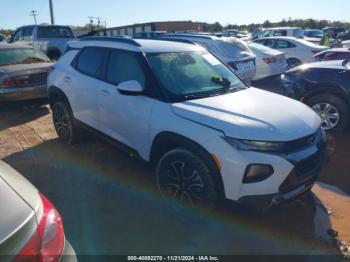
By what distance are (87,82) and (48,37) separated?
1039 cm

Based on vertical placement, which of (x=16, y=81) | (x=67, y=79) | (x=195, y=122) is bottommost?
(x=16, y=81)

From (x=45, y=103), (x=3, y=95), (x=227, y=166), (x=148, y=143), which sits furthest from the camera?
(x=45, y=103)

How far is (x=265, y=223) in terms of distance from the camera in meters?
3.66

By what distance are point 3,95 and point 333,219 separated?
22.3 feet

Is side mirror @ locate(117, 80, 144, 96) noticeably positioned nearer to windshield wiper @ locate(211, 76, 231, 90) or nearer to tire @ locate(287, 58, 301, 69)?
windshield wiper @ locate(211, 76, 231, 90)

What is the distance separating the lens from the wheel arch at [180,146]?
3.22 meters

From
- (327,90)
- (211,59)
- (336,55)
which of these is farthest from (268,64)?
(211,59)

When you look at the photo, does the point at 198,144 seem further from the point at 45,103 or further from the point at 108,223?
the point at 45,103

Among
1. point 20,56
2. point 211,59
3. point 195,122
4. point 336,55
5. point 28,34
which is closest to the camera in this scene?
point 195,122

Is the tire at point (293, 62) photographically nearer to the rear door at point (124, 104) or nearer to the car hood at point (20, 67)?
the car hood at point (20, 67)

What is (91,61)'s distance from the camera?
502 cm

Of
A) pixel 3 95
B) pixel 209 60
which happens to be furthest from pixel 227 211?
pixel 3 95

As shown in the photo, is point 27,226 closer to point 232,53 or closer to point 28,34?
point 232,53

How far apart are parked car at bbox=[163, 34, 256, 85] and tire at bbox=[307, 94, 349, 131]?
86.3 inches
